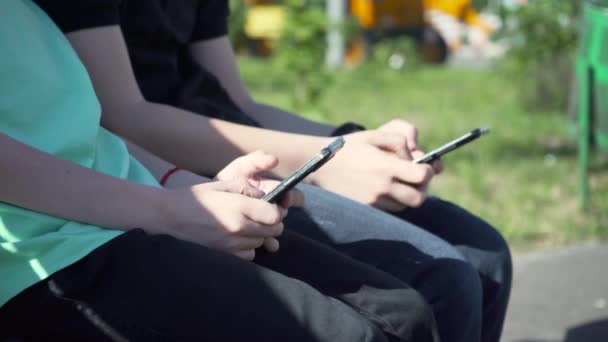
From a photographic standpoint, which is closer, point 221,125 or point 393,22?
point 221,125

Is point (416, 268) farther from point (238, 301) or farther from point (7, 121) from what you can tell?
point (7, 121)

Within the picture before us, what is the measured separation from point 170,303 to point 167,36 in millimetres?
842

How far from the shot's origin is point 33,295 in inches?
51.0

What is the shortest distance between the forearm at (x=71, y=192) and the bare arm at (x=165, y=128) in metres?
0.39

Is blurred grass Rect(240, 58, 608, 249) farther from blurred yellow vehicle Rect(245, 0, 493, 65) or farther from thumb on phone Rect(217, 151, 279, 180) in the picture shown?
thumb on phone Rect(217, 151, 279, 180)

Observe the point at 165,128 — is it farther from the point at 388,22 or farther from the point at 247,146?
the point at 388,22

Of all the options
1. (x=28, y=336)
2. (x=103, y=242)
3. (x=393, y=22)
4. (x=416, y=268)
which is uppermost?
(x=103, y=242)

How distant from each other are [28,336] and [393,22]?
10.9m

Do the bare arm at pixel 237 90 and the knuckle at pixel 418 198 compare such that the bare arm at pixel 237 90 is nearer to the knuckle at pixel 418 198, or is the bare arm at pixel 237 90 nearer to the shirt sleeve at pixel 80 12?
the knuckle at pixel 418 198

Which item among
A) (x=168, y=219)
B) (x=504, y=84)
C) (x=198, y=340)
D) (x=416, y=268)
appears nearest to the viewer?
(x=198, y=340)

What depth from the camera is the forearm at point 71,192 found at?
1319 mm

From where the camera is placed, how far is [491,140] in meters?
6.23

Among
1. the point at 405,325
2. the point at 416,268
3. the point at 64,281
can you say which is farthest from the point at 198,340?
the point at 416,268

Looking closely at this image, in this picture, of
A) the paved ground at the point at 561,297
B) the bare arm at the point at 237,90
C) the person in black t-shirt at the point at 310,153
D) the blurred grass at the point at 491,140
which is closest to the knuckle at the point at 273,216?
the person in black t-shirt at the point at 310,153
